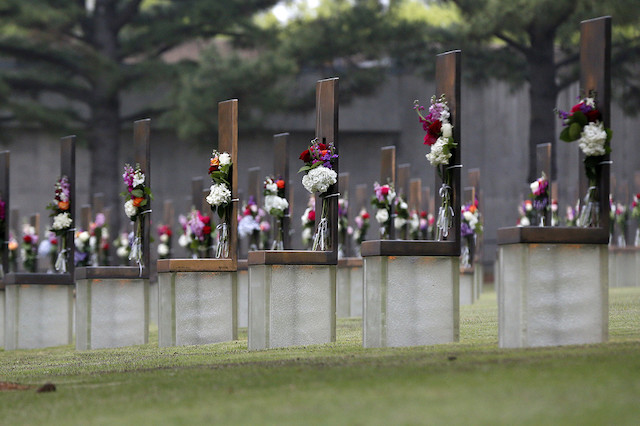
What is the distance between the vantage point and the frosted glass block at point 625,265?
21.3 m

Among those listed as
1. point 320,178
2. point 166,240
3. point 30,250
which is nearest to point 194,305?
point 320,178

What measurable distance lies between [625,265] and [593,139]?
13.5m

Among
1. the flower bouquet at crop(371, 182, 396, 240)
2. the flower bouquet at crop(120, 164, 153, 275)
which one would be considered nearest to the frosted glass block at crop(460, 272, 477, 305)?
the flower bouquet at crop(371, 182, 396, 240)

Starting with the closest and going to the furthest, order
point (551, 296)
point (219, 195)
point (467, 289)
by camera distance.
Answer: point (551, 296)
point (219, 195)
point (467, 289)

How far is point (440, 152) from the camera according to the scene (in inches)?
397

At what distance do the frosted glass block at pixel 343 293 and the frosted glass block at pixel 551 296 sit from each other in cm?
897

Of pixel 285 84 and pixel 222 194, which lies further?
pixel 285 84

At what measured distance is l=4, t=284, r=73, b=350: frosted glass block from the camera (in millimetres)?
14719

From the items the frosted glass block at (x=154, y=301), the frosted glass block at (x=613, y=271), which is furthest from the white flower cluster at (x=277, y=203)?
the frosted glass block at (x=613, y=271)

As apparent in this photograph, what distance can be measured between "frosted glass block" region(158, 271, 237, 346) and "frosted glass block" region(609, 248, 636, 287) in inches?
429

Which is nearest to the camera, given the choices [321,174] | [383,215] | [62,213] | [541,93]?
[321,174]

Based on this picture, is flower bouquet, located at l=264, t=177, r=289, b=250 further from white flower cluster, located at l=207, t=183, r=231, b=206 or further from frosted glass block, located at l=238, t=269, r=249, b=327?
white flower cluster, located at l=207, t=183, r=231, b=206

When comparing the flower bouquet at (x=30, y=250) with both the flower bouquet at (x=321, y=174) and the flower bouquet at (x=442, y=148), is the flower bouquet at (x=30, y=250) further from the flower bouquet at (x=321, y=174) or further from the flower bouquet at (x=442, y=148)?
the flower bouquet at (x=442, y=148)

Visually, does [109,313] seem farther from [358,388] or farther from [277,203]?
[358,388]
